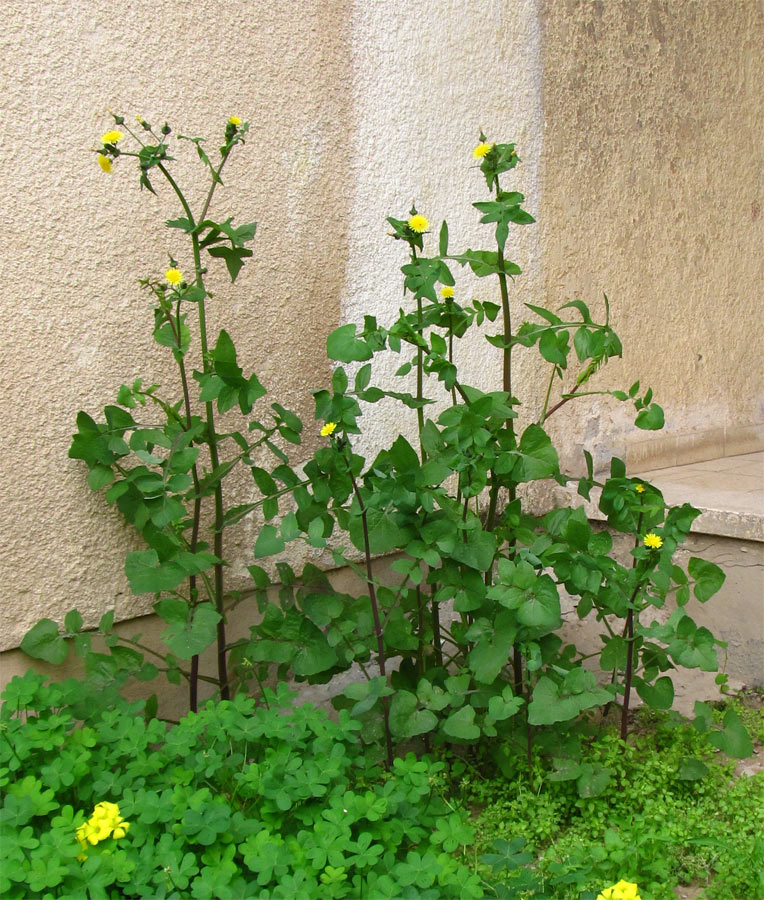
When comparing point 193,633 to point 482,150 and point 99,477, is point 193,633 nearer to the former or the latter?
point 99,477

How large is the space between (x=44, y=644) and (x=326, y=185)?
145cm

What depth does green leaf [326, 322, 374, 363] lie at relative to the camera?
195 cm

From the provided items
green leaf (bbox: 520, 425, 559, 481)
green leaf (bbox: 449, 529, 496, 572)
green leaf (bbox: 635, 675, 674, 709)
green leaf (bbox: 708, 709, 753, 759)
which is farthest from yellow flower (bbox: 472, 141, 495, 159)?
green leaf (bbox: 708, 709, 753, 759)

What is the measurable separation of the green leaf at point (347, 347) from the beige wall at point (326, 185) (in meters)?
0.51

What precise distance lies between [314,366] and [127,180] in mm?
719

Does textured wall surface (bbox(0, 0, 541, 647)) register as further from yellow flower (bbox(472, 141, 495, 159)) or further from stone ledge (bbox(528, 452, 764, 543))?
yellow flower (bbox(472, 141, 495, 159))

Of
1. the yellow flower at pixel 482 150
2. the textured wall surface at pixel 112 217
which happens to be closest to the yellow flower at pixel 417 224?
the yellow flower at pixel 482 150

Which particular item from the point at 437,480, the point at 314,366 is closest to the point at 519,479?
the point at 437,480

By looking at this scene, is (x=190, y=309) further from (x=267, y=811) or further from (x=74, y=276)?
(x=267, y=811)

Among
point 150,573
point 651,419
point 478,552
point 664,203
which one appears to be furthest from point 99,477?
point 664,203

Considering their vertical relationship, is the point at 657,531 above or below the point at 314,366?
below

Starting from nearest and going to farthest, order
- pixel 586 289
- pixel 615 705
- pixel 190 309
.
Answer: pixel 190 309 < pixel 615 705 < pixel 586 289

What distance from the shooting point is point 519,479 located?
204 centimetres

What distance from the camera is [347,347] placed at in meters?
1.97
